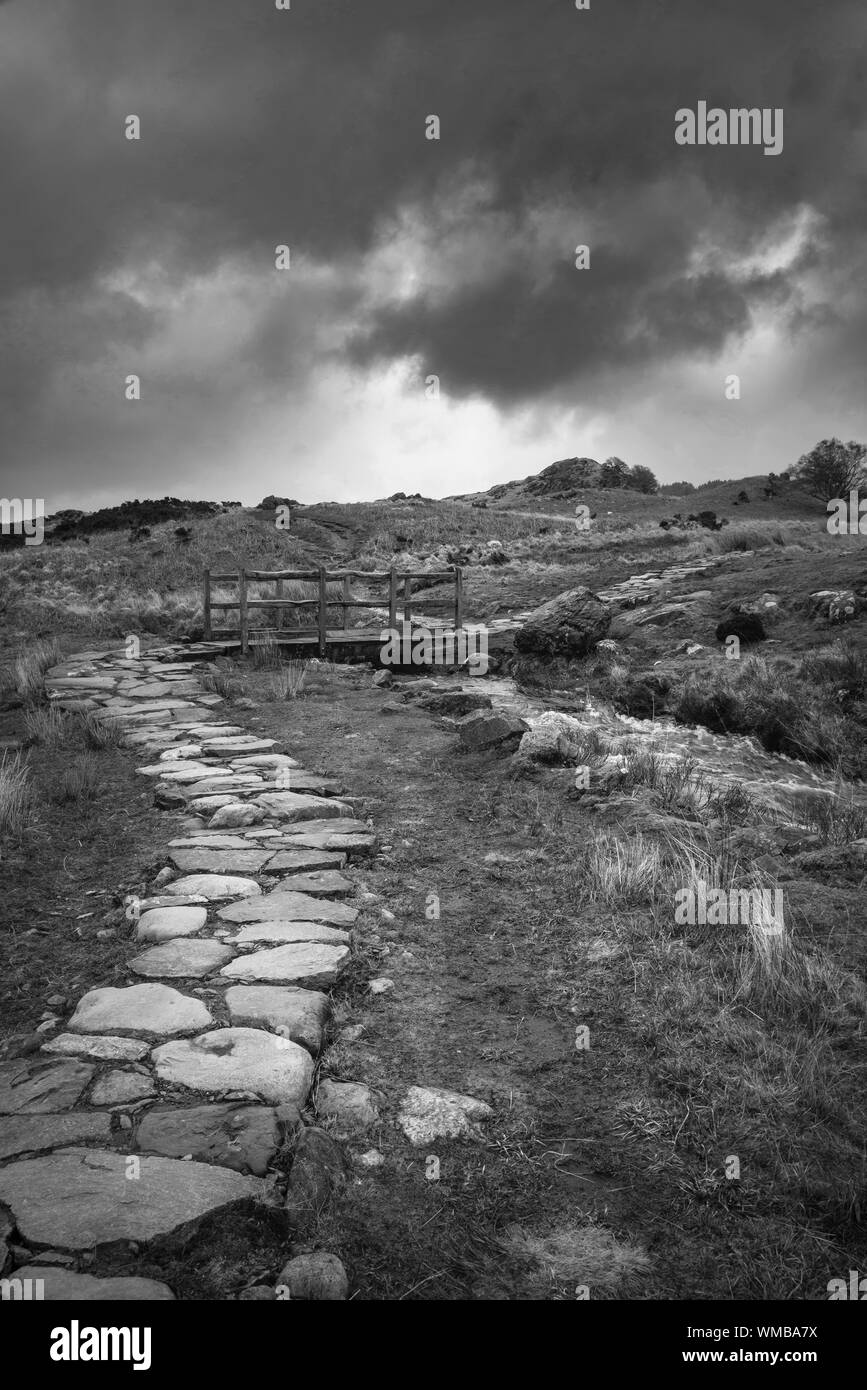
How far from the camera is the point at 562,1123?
2541 millimetres

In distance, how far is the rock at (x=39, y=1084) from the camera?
2.44 m

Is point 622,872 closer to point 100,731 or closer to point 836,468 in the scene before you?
point 100,731

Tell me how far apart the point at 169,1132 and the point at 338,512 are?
40.4 m

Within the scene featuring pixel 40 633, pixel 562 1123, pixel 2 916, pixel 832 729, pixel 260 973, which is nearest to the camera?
pixel 562 1123

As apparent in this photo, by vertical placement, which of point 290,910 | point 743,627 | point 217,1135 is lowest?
point 217,1135

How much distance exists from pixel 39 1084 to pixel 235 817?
2.63m

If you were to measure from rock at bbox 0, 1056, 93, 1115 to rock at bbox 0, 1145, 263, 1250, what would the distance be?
28cm

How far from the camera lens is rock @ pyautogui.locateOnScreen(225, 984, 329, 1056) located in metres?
2.85

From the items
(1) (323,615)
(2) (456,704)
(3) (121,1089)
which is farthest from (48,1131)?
(1) (323,615)

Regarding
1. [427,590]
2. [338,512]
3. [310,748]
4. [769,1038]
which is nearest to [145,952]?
[769,1038]

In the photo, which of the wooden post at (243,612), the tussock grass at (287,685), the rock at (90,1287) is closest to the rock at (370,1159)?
the rock at (90,1287)

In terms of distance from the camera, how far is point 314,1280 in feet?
6.09

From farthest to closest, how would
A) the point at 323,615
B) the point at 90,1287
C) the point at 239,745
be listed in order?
1. the point at 323,615
2. the point at 239,745
3. the point at 90,1287

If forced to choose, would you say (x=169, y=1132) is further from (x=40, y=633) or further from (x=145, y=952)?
(x=40, y=633)
